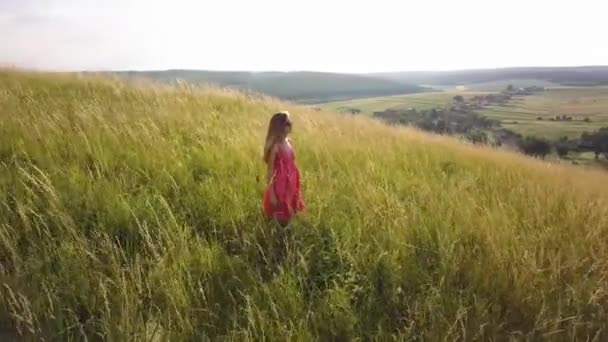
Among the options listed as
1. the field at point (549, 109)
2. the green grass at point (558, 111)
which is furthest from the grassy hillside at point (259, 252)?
the green grass at point (558, 111)

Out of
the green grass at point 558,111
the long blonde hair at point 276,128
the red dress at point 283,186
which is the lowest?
the green grass at point 558,111

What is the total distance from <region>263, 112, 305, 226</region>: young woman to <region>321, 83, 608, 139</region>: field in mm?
26000

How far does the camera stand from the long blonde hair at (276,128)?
11.4 ft

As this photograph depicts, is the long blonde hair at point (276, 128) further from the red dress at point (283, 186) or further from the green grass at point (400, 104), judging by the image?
the green grass at point (400, 104)

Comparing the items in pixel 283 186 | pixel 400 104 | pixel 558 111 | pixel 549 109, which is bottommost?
pixel 558 111

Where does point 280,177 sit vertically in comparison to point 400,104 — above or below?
above

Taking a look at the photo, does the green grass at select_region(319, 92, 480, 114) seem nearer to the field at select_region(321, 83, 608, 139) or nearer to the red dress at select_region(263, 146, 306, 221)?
the field at select_region(321, 83, 608, 139)

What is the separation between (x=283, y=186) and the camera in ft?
11.2

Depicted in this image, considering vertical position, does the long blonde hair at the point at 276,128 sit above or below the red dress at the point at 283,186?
above

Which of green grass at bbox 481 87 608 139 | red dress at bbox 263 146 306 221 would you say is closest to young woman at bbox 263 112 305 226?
red dress at bbox 263 146 306 221

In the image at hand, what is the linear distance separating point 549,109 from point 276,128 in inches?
1948

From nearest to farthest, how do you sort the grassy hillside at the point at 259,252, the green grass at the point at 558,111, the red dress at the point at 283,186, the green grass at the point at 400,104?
the grassy hillside at the point at 259,252
the red dress at the point at 283,186
the green grass at the point at 558,111
the green grass at the point at 400,104

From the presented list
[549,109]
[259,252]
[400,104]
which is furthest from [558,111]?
[259,252]

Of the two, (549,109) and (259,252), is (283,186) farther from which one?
(549,109)
